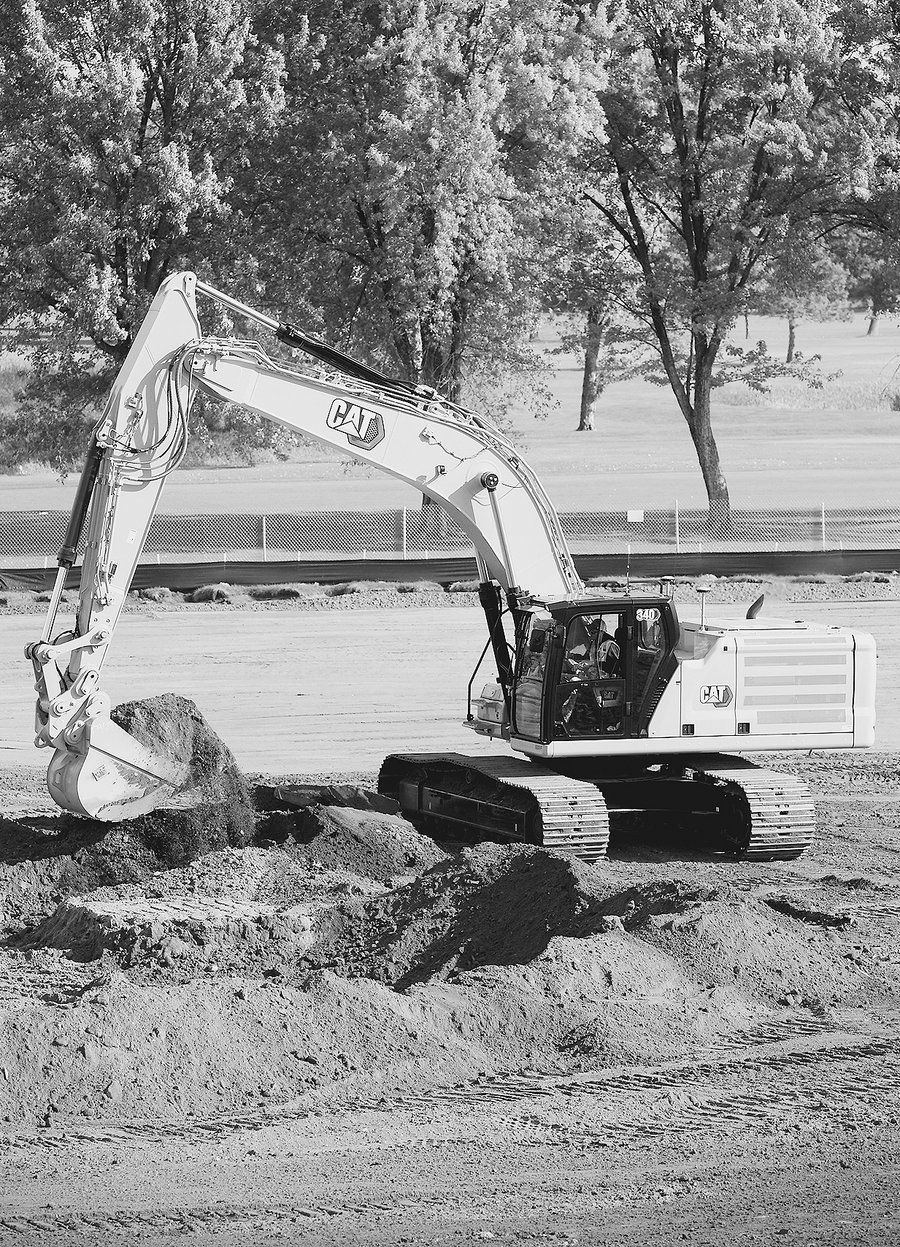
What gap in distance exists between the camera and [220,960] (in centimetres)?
1095

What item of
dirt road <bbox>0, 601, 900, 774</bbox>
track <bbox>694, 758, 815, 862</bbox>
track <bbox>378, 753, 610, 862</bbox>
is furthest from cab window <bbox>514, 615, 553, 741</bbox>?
dirt road <bbox>0, 601, 900, 774</bbox>

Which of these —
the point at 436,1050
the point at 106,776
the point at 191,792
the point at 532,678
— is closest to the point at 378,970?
the point at 436,1050

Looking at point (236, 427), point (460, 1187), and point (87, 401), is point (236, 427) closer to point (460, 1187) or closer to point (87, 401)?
point (87, 401)

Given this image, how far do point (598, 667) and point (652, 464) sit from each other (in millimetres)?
59114

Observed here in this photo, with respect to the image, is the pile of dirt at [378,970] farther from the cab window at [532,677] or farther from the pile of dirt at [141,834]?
the cab window at [532,677]

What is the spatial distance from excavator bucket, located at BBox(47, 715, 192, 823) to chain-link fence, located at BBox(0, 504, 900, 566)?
936 inches

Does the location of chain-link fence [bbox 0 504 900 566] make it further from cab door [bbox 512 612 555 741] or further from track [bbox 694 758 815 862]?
cab door [bbox 512 612 555 741]

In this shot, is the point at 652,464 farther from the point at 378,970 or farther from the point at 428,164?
the point at 378,970

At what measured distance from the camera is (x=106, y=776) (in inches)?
498

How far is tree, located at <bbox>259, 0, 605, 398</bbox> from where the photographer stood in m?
34.9

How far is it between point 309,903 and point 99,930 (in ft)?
5.69

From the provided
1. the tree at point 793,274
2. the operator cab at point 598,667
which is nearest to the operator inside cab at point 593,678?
the operator cab at point 598,667

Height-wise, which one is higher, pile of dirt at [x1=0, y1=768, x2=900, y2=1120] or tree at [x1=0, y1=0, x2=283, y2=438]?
tree at [x1=0, y1=0, x2=283, y2=438]

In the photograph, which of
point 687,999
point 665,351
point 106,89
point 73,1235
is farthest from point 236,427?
point 73,1235
